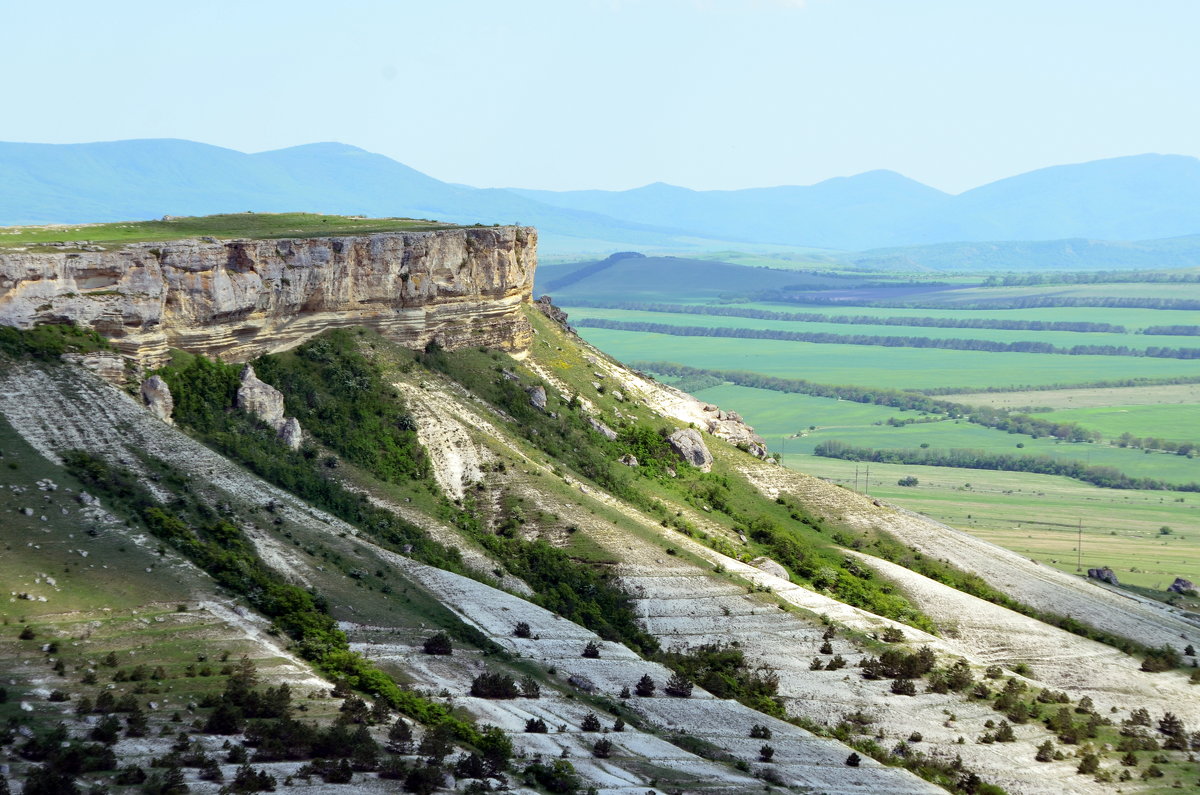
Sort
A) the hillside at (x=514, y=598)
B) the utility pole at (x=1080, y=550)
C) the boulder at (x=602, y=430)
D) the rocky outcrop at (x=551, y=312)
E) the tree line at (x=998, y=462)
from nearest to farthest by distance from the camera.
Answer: the hillside at (x=514, y=598)
the boulder at (x=602, y=430)
the rocky outcrop at (x=551, y=312)
the utility pole at (x=1080, y=550)
the tree line at (x=998, y=462)

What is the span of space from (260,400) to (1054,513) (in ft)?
307

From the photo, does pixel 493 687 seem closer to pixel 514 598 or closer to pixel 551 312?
pixel 514 598

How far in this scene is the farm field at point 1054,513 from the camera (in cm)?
11931

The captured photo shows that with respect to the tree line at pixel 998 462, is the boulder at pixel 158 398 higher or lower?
higher

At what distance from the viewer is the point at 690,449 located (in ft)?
296

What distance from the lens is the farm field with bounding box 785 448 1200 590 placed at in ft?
391

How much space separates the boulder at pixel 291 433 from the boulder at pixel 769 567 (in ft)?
81.0

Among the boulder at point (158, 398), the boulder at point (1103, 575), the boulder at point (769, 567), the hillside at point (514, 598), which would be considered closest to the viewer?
the hillside at point (514, 598)

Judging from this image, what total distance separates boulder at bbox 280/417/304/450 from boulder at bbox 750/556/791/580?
81.0ft

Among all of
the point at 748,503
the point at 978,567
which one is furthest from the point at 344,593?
the point at 978,567

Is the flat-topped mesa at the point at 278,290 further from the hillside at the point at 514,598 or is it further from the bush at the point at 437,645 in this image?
the bush at the point at 437,645

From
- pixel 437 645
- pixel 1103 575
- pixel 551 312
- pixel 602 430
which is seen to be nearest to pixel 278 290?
pixel 602 430

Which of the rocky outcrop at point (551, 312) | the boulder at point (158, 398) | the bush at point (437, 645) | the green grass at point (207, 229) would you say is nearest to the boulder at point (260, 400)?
the boulder at point (158, 398)

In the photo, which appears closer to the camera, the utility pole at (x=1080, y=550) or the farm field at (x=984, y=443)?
the utility pole at (x=1080, y=550)
